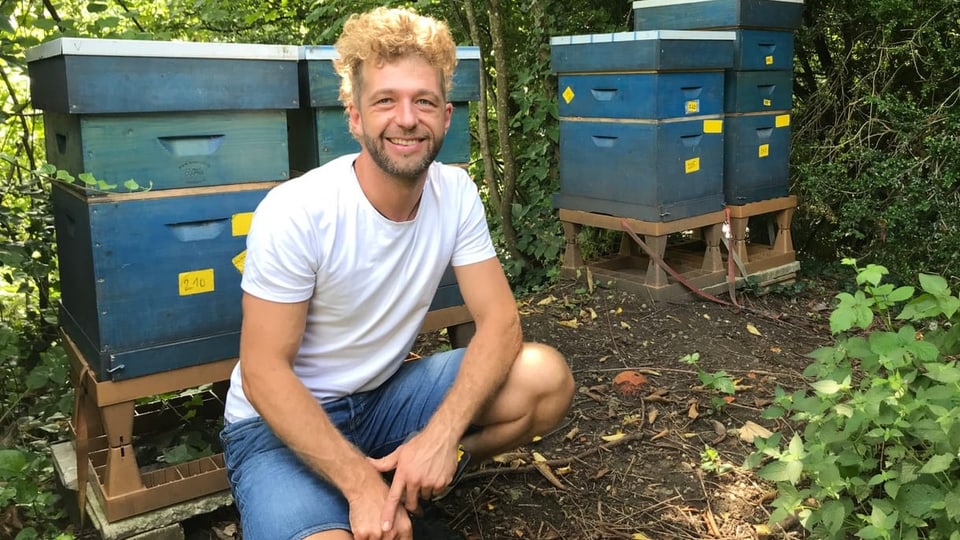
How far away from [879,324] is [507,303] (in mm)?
2553

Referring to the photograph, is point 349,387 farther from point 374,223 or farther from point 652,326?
point 652,326

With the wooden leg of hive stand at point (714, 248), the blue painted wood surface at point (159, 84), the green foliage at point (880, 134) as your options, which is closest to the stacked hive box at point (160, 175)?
the blue painted wood surface at point (159, 84)

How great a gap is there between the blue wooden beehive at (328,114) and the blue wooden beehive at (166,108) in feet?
0.31

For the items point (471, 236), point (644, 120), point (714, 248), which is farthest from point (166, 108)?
point (714, 248)

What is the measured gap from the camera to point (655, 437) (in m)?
2.77

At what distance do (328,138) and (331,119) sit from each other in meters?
0.06

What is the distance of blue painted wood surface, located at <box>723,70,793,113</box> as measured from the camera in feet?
14.1

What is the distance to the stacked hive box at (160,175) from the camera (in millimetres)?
2062

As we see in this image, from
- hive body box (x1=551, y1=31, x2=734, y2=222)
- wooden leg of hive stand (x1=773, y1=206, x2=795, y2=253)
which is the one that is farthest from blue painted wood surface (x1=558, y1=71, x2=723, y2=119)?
wooden leg of hive stand (x1=773, y1=206, x2=795, y2=253)

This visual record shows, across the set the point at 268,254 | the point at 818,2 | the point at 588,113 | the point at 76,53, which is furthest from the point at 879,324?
the point at 76,53

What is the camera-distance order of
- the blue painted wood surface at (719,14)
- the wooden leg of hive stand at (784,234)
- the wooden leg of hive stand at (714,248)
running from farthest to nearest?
the wooden leg of hive stand at (784,234), the wooden leg of hive stand at (714,248), the blue painted wood surface at (719,14)

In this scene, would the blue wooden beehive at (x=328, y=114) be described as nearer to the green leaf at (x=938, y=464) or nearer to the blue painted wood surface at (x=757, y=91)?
the green leaf at (x=938, y=464)

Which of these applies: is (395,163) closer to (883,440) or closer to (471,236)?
(471,236)

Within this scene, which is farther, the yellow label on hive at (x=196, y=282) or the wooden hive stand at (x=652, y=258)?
the wooden hive stand at (x=652, y=258)
